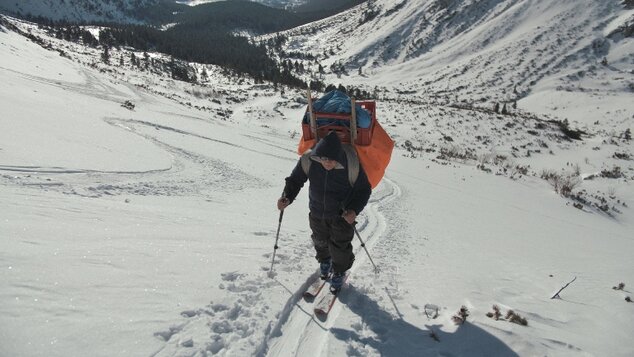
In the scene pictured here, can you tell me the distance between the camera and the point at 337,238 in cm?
410

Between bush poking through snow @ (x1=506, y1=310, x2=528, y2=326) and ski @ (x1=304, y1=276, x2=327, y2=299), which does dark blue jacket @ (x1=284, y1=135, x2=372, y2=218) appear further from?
bush poking through snow @ (x1=506, y1=310, x2=528, y2=326)

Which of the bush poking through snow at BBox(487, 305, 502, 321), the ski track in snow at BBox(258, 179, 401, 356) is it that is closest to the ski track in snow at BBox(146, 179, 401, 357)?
the ski track in snow at BBox(258, 179, 401, 356)

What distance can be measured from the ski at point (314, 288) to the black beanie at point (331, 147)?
1.51 metres

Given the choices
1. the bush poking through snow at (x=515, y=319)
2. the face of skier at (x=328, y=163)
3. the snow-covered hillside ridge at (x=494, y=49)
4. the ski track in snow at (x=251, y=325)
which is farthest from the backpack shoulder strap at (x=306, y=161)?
the snow-covered hillside ridge at (x=494, y=49)

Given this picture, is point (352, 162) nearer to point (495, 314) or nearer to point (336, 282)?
point (336, 282)

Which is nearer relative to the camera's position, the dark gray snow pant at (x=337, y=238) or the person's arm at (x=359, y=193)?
the person's arm at (x=359, y=193)

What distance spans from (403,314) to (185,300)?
2176 millimetres

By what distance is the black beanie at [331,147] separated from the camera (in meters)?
3.69

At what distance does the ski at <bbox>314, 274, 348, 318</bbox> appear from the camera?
372 centimetres

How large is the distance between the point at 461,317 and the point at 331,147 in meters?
2.10

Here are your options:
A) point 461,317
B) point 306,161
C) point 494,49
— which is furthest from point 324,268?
point 494,49

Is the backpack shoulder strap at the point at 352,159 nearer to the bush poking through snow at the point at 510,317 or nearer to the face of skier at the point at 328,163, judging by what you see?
the face of skier at the point at 328,163

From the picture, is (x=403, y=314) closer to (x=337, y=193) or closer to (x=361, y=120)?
(x=337, y=193)

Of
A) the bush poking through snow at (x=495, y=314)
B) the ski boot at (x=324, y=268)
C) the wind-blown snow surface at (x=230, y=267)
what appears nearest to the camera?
the wind-blown snow surface at (x=230, y=267)
